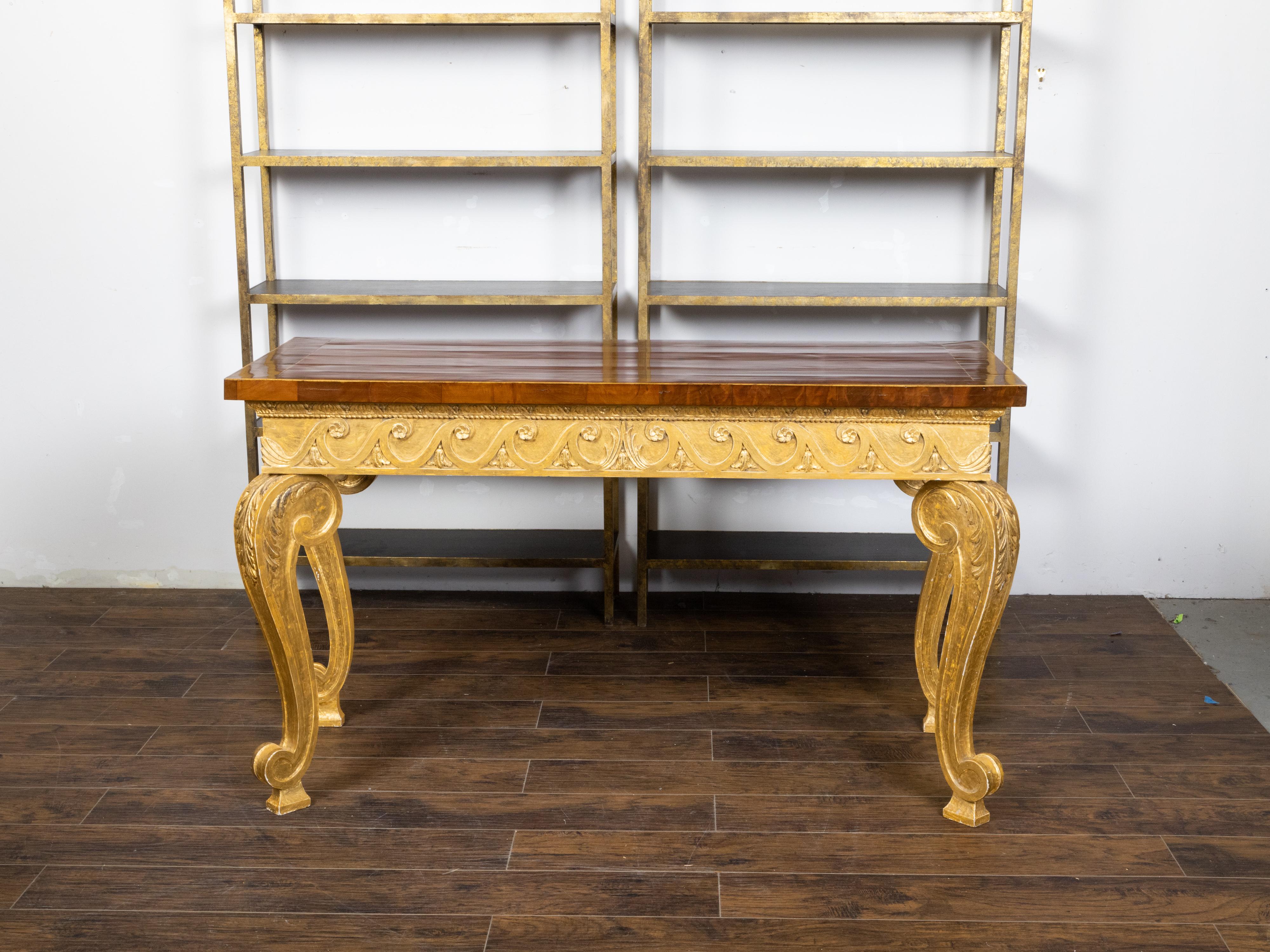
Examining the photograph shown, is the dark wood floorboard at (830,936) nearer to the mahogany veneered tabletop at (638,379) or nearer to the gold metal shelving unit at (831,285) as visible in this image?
the mahogany veneered tabletop at (638,379)

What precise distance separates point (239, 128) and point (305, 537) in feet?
5.00

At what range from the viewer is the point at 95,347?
12.7ft

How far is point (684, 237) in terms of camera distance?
374 cm

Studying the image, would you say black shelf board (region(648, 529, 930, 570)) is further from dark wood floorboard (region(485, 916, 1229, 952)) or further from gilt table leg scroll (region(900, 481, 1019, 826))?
dark wood floorboard (region(485, 916, 1229, 952))

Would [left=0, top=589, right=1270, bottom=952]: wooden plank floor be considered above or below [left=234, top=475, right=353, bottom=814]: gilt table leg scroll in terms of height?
below

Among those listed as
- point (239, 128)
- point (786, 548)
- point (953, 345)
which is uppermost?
point (239, 128)

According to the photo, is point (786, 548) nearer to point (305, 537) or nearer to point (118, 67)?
point (305, 537)

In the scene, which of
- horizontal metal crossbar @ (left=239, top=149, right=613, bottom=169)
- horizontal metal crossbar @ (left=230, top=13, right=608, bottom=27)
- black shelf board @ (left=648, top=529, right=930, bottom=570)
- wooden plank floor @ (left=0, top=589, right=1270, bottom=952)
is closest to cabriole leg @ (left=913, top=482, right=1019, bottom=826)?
wooden plank floor @ (left=0, top=589, right=1270, bottom=952)

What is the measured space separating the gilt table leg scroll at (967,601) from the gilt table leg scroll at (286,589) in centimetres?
135

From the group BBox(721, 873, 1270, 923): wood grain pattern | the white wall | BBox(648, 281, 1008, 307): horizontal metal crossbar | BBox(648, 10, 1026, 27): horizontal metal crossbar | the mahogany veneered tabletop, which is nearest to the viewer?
BBox(721, 873, 1270, 923): wood grain pattern

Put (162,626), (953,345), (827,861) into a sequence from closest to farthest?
1. (827,861)
2. (953,345)
3. (162,626)

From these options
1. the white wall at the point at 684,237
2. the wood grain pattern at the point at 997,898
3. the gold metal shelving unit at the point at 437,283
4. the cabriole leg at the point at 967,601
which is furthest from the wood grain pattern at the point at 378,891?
the white wall at the point at 684,237

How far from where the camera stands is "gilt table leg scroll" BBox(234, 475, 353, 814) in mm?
2529

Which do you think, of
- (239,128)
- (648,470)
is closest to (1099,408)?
(648,470)
